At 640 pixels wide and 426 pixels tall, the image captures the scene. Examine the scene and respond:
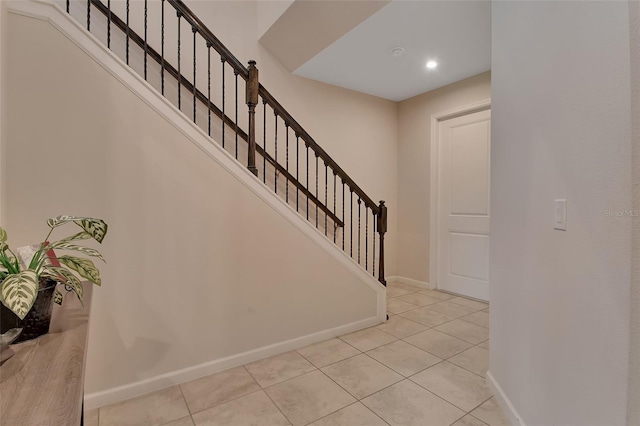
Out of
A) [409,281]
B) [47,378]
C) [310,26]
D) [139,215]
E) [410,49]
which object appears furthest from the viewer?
[409,281]

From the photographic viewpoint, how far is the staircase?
7.05 ft

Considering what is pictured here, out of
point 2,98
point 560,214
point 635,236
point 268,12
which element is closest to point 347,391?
point 560,214

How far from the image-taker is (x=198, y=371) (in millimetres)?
1945

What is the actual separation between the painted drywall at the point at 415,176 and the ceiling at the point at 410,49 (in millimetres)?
212

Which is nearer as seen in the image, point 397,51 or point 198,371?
point 198,371

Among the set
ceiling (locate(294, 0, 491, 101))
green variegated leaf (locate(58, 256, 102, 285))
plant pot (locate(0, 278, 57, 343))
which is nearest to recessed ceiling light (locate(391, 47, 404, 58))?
ceiling (locate(294, 0, 491, 101))

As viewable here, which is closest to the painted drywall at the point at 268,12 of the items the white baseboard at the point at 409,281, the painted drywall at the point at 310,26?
the painted drywall at the point at 310,26

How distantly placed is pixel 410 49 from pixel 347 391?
303 centimetres

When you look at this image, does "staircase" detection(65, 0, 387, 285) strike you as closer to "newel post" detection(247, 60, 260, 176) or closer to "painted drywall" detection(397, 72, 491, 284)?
"newel post" detection(247, 60, 260, 176)

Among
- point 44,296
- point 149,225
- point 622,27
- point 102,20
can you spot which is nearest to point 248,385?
point 149,225

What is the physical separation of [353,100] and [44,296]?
3779mm

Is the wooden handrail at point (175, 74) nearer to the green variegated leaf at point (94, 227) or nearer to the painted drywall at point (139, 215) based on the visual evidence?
the painted drywall at point (139, 215)

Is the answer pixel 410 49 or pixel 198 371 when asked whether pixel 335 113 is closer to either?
pixel 410 49

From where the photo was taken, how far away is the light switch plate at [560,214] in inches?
44.8
